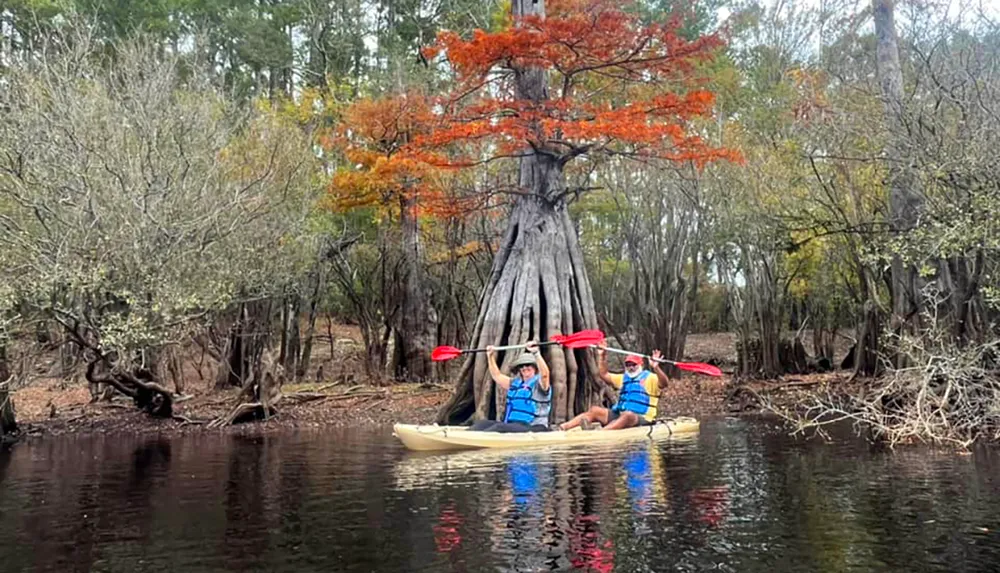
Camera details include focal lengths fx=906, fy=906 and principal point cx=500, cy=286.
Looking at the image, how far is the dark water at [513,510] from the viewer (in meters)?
6.44

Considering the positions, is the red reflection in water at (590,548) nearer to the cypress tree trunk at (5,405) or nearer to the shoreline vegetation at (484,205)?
the shoreline vegetation at (484,205)

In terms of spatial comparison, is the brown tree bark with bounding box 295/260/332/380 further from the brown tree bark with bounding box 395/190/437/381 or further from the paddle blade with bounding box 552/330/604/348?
the paddle blade with bounding box 552/330/604/348

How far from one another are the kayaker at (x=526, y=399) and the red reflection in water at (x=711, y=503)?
4.81m

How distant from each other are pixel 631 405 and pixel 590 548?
786cm

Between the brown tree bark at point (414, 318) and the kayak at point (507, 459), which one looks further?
the brown tree bark at point (414, 318)

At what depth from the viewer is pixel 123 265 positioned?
14.2 metres

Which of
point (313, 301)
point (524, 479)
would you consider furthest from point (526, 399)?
point (313, 301)

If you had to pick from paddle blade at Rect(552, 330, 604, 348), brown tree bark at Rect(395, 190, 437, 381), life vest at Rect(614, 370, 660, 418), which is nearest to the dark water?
life vest at Rect(614, 370, 660, 418)

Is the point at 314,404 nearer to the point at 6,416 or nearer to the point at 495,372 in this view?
the point at 6,416

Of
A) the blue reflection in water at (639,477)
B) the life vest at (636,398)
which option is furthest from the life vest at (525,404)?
the blue reflection in water at (639,477)

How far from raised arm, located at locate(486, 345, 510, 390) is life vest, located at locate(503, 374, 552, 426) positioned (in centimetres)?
22

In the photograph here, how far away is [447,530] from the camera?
7.40 m

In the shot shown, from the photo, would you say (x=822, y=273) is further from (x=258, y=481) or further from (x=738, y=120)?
(x=258, y=481)

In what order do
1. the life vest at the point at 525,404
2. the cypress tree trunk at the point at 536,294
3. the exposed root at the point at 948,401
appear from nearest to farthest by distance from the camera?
the exposed root at the point at 948,401 < the life vest at the point at 525,404 < the cypress tree trunk at the point at 536,294
